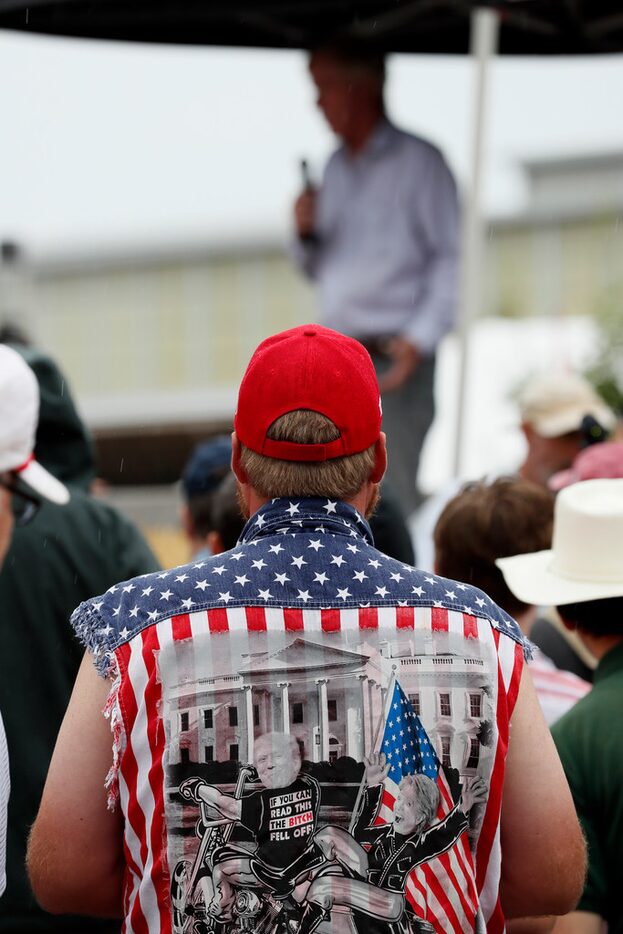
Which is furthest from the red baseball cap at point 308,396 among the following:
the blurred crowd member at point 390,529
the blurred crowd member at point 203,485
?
the blurred crowd member at point 203,485

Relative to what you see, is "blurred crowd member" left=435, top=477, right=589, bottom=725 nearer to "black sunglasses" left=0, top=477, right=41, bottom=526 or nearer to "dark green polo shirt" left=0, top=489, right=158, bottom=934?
"dark green polo shirt" left=0, top=489, right=158, bottom=934

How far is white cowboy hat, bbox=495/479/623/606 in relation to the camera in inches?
104

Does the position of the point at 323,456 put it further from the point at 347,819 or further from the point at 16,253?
the point at 16,253

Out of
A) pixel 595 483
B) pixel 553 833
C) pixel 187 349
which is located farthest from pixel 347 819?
pixel 187 349

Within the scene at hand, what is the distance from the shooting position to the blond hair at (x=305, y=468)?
78.7 inches

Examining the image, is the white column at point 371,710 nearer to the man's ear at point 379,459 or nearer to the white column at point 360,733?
the white column at point 360,733

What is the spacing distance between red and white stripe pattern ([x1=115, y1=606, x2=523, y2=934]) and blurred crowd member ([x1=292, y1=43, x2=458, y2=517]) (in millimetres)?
3679

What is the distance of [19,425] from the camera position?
9.53ft

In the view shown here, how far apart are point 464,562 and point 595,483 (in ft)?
1.25

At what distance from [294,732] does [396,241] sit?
13.3 ft

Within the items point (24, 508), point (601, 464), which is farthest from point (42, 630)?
point (601, 464)

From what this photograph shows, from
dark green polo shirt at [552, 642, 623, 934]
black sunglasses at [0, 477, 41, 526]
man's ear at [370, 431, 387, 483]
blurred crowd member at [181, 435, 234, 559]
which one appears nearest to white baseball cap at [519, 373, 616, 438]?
blurred crowd member at [181, 435, 234, 559]

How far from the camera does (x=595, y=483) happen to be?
2.88 metres

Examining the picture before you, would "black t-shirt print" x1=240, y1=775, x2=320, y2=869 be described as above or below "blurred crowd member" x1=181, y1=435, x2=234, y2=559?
above
